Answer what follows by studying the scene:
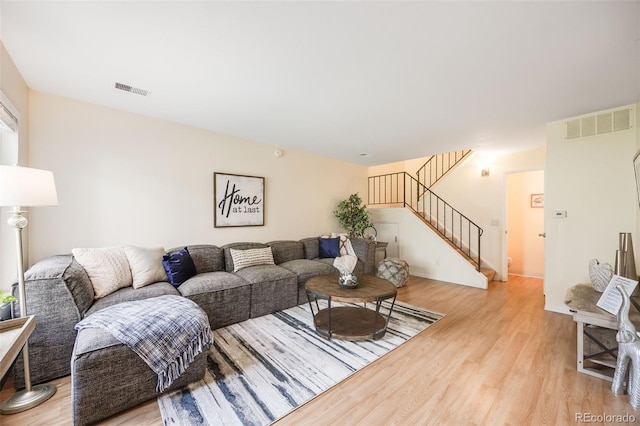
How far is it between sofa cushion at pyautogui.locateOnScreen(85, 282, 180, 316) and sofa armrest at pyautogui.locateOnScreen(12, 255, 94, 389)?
143 mm

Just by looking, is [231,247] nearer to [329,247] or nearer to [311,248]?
[311,248]

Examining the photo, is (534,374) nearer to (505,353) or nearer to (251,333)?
(505,353)

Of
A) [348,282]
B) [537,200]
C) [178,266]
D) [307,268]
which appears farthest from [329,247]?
[537,200]

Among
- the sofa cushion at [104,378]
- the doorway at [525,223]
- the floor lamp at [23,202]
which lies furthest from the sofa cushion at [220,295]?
the doorway at [525,223]

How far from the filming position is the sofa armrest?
178cm

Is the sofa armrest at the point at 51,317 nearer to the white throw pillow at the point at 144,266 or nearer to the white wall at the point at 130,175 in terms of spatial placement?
the white throw pillow at the point at 144,266

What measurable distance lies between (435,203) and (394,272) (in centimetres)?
252

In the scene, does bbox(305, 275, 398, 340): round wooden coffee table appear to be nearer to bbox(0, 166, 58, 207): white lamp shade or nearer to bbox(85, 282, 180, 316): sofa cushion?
bbox(85, 282, 180, 316): sofa cushion

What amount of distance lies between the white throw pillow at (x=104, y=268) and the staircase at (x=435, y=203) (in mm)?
4982

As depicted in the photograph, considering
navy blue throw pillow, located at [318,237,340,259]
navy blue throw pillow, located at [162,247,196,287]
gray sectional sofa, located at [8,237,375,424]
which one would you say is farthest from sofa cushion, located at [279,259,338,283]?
navy blue throw pillow, located at [162,247,196,287]

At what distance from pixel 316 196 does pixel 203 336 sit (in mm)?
3517

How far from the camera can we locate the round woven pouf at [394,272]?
4.28 meters

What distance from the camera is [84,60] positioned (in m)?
1.96

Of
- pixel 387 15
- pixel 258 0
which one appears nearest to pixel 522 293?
pixel 387 15
